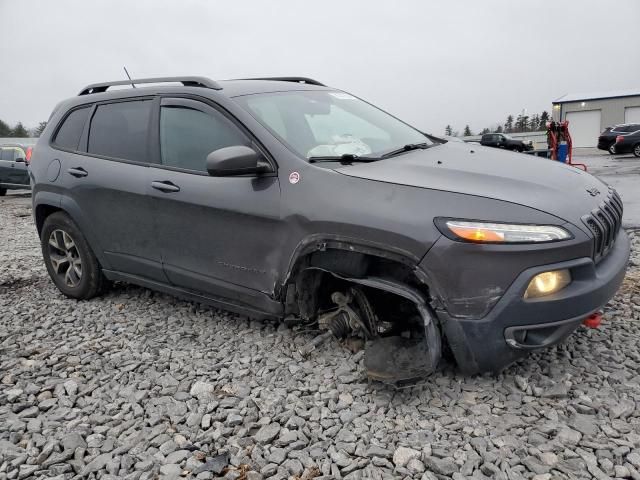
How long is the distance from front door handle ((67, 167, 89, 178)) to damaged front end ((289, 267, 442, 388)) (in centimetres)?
214

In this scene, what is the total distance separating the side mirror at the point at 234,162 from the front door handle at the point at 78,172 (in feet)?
5.41

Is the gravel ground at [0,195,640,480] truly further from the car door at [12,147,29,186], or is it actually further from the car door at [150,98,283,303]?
the car door at [12,147,29,186]

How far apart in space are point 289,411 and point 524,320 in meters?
1.23

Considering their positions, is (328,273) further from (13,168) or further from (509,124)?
(509,124)

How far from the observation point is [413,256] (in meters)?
2.45

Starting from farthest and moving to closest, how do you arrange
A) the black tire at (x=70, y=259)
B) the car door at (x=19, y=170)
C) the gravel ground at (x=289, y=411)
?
the car door at (x=19, y=170), the black tire at (x=70, y=259), the gravel ground at (x=289, y=411)

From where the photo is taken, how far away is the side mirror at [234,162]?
9.21ft

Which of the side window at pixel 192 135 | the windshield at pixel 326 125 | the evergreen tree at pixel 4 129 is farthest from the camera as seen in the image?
the evergreen tree at pixel 4 129

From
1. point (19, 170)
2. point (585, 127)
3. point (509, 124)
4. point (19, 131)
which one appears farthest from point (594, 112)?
point (19, 131)

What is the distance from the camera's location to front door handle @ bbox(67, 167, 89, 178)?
3.97 meters

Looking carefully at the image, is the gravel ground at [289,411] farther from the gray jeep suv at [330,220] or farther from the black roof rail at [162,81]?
the black roof rail at [162,81]

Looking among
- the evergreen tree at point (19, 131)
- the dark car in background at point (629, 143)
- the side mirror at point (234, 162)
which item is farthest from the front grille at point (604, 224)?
the evergreen tree at point (19, 131)

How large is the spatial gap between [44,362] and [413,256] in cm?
251

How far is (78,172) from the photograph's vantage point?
13.2 ft
